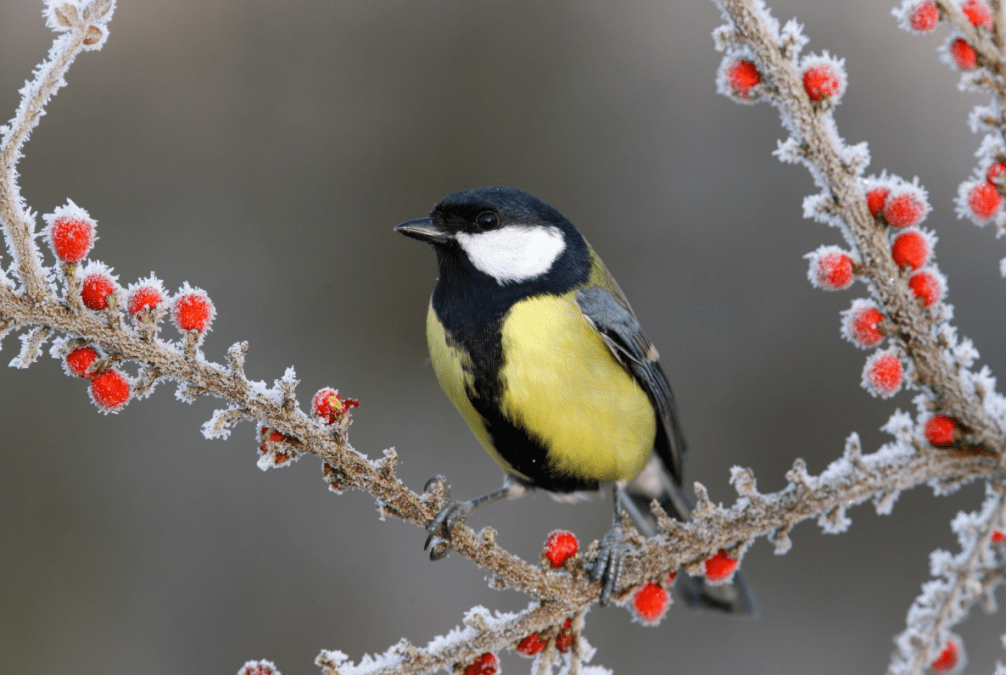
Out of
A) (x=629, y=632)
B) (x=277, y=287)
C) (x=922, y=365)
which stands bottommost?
(x=629, y=632)

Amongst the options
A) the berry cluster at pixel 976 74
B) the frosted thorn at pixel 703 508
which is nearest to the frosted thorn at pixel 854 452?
the frosted thorn at pixel 703 508

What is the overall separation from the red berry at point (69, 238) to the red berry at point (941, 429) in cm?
110

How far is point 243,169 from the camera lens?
3180 mm

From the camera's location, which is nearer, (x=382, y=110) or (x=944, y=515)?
(x=944, y=515)

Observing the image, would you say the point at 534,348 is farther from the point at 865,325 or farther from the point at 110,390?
the point at 110,390

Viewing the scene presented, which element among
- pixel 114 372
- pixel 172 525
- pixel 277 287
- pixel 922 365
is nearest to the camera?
pixel 114 372

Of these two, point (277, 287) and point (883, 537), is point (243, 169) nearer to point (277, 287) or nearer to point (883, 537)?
point (277, 287)

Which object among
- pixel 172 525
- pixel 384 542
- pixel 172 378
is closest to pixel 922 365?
pixel 172 378

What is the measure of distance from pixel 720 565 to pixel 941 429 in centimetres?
36

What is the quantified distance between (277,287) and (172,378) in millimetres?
2187

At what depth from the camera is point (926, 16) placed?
973 mm

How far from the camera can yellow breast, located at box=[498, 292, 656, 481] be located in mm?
1753

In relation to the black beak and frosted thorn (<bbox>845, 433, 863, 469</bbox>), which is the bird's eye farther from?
frosted thorn (<bbox>845, 433, 863, 469</bbox>)

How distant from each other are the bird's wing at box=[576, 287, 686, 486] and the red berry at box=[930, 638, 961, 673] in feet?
2.76
